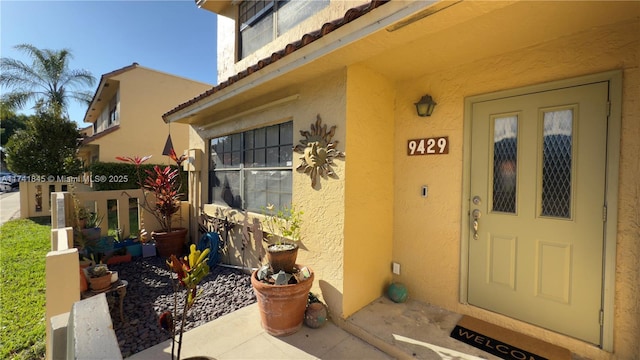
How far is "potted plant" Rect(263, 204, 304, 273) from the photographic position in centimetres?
367

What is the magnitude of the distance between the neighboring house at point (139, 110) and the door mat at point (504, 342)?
48.1 ft

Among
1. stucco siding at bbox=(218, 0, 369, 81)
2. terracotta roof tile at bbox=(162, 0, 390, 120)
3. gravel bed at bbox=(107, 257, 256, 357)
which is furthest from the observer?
stucco siding at bbox=(218, 0, 369, 81)

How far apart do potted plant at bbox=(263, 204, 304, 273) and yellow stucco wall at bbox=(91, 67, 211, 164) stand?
14019 millimetres

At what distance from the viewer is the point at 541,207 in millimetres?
3139

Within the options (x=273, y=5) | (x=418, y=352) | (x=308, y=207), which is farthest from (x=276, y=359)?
(x=273, y=5)

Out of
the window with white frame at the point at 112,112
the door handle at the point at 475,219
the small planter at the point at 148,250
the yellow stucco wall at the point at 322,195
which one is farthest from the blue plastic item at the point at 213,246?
the window with white frame at the point at 112,112

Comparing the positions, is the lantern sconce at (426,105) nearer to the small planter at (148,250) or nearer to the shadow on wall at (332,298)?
the shadow on wall at (332,298)

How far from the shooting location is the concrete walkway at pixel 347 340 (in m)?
3.00

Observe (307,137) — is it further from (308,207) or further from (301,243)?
(301,243)

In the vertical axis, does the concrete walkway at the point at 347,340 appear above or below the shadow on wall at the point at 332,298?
below

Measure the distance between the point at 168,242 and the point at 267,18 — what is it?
6106 mm

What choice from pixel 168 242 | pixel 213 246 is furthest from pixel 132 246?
pixel 213 246

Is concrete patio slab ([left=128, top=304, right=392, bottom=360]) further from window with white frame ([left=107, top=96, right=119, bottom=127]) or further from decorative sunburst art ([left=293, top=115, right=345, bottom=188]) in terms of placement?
window with white frame ([left=107, top=96, right=119, bottom=127])

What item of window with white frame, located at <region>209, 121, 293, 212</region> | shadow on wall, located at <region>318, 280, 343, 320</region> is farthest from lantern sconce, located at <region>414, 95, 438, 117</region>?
shadow on wall, located at <region>318, 280, 343, 320</region>
